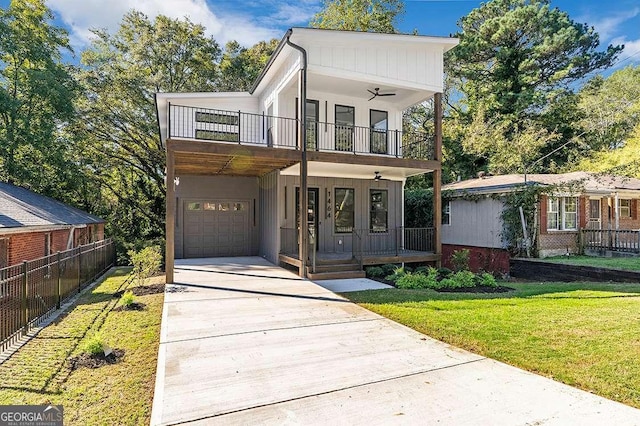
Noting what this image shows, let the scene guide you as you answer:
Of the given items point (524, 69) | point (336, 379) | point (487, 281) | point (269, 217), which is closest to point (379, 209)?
point (269, 217)

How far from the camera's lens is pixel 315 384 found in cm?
363

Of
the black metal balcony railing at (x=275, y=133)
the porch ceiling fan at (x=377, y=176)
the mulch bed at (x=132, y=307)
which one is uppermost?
the black metal balcony railing at (x=275, y=133)

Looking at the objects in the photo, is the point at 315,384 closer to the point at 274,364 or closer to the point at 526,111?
the point at 274,364

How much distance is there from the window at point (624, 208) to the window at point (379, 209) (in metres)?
11.1

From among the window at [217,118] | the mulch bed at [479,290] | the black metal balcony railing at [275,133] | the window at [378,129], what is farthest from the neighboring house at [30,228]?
the window at [378,129]

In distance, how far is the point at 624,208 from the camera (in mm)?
16062

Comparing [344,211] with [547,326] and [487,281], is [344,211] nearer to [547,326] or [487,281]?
[487,281]

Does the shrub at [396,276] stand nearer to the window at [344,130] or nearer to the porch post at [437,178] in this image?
the porch post at [437,178]

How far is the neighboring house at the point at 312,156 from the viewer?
10000 mm

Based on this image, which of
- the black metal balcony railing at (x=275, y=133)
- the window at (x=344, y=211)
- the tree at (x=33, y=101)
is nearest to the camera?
the black metal balcony railing at (x=275, y=133)

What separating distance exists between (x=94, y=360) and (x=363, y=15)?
25.7 meters

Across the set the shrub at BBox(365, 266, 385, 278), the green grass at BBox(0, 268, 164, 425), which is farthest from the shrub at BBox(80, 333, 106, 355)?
the shrub at BBox(365, 266, 385, 278)

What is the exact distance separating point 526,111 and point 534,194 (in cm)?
1357


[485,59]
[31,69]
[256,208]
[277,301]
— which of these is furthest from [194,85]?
[485,59]
